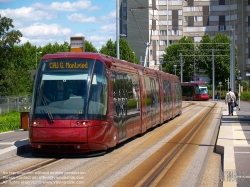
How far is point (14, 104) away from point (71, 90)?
31303 mm

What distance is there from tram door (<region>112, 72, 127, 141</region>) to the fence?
89.5 feet

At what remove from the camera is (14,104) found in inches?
1752

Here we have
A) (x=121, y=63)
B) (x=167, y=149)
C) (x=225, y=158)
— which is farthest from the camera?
(x=121, y=63)

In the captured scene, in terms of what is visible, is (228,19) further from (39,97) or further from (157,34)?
(39,97)

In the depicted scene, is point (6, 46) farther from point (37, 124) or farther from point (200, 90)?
point (37, 124)

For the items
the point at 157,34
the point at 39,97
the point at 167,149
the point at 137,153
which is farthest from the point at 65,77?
the point at 157,34

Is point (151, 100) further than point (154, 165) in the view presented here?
Yes

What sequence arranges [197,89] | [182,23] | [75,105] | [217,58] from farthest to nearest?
1. [182,23]
2. [217,58]
3. [197,89]
4. [75,105]

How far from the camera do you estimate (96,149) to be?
1431cm

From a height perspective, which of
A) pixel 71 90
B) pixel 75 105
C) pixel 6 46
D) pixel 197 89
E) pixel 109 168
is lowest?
Answer: pixel 109 168

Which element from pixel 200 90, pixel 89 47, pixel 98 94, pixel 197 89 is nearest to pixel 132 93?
pixel 98 94

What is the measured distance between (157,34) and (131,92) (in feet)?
295

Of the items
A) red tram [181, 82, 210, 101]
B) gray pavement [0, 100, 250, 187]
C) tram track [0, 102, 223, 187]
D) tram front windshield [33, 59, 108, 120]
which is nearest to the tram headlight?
tram front windshield [33, 59, 108, 120]

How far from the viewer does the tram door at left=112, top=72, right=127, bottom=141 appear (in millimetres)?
15934
